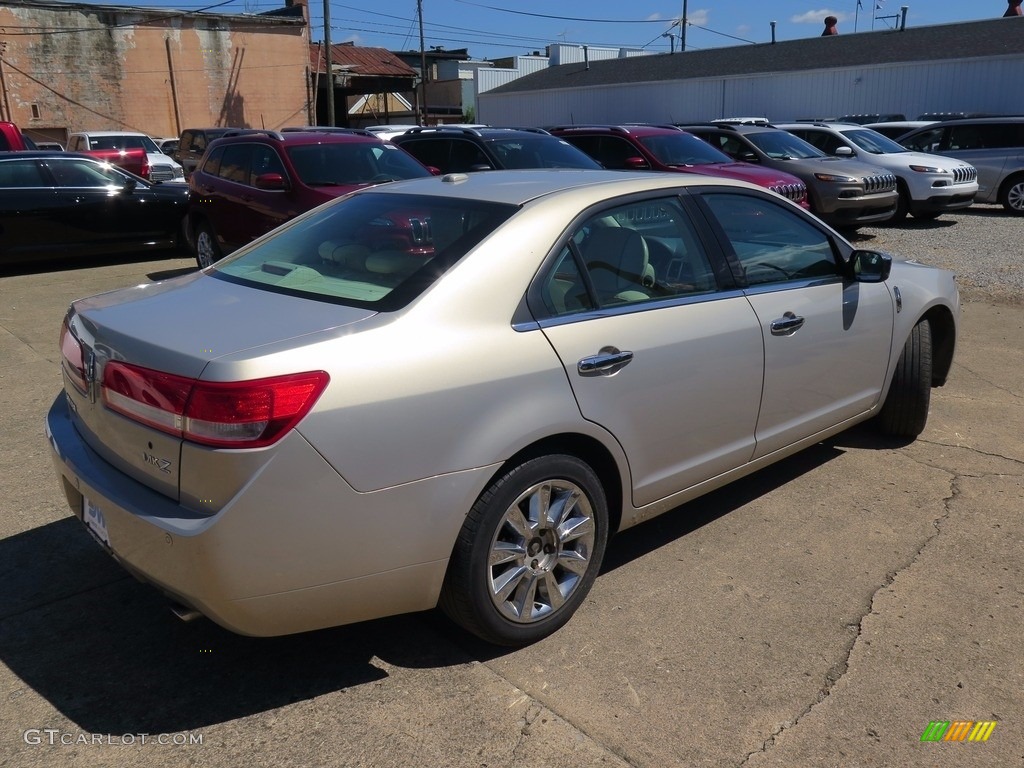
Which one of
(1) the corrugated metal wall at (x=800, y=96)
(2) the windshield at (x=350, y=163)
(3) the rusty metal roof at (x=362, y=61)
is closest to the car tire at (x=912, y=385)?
(2) the windshield at (x=350, y=163)

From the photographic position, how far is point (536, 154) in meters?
11.4

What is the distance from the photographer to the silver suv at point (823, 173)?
13391mm

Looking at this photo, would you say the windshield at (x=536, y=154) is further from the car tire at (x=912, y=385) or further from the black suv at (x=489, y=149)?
the car tire at (x=912, y=385)

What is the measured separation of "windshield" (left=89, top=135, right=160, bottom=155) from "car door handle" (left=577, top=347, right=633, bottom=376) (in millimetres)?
22477

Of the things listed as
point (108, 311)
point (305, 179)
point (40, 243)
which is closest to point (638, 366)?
point (108, 311)

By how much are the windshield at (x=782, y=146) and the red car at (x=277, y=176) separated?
692cm

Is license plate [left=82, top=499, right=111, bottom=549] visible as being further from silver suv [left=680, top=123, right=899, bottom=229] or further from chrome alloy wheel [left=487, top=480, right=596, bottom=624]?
silver suv [left=680, top=123, right=899, bottom=229]

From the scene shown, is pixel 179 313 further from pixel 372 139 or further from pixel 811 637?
pixel 372 139

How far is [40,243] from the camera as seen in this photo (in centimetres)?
1122

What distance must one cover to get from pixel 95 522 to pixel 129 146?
77.7ft

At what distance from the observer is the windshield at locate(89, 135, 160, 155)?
2292 cm

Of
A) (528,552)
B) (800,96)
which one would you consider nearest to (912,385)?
(528,552)

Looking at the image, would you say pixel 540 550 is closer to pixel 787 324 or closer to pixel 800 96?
pixel 787 324

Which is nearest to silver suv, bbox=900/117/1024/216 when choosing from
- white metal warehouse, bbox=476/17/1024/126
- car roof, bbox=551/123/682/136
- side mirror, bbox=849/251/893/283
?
car roof, bbox=551/123/682/136
